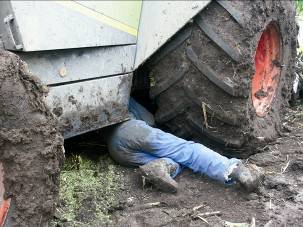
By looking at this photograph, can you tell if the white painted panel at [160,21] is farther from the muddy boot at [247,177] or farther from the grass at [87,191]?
the muddy boot at [247,177]

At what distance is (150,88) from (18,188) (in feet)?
3.36

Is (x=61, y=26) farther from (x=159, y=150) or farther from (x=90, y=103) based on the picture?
(x=159, y=150)

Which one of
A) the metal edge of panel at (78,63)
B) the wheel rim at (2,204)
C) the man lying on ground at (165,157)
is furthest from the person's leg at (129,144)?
the wheel rim at (2,204)

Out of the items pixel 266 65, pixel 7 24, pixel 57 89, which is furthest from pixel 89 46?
pixel 266 65

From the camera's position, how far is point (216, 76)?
241 cm

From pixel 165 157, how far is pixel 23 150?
2.79ft

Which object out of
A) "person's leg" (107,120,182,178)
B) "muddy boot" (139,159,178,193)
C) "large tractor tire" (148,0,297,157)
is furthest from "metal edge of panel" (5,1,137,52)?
"muddy boot" (139,159,178,193)

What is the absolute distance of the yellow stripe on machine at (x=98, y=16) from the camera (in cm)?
215

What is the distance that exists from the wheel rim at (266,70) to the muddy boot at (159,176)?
771 millimetres

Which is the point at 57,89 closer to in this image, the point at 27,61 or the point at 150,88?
the point at 27,61

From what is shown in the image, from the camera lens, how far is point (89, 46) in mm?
2270

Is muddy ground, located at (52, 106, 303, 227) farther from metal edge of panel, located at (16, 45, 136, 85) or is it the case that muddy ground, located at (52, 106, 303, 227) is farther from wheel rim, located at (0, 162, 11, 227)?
metal edge of panel, located at (16, 45, 136, 85)

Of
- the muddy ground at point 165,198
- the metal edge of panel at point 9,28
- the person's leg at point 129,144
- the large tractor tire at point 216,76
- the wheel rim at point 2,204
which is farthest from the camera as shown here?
the person's leg at point 129,144

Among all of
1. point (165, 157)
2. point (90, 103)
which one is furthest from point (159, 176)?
point (90, 103)
